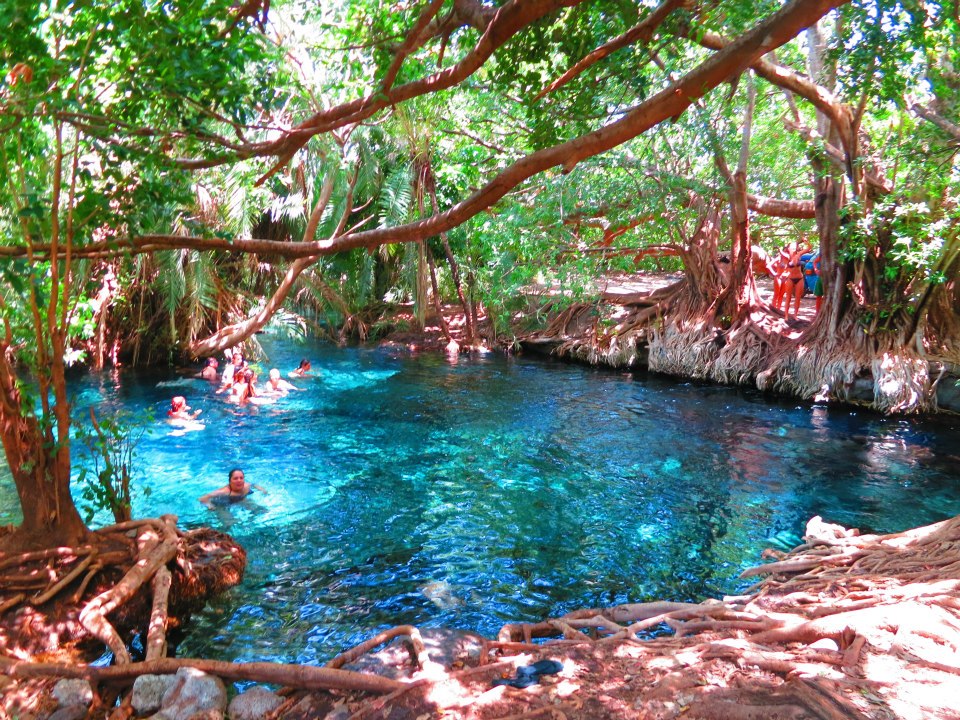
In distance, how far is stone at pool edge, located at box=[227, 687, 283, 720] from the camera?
4.13 meters

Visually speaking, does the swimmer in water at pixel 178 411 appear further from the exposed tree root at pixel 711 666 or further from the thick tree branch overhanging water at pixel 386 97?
the exposed tree root at pixel 711 666

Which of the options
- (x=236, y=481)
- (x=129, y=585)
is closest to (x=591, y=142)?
(x=129, y=585)

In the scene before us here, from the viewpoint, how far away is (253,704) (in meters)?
4.21

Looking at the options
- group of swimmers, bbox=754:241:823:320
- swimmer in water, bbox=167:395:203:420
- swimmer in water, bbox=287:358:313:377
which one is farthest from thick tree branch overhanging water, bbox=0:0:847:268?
group of swimmers, bbox=754:241:823:320

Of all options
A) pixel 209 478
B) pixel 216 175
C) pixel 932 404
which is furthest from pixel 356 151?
pixel 932 404

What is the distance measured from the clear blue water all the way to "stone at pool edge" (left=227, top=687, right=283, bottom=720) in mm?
1208

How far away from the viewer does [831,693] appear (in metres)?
3.02

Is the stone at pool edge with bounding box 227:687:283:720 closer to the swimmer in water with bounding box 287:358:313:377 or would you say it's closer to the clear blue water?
the clear blue water

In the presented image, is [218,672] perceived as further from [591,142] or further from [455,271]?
[455,271]

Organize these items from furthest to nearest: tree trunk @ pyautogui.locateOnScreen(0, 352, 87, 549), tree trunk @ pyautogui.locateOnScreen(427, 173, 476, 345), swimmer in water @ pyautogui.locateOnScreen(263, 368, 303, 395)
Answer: tree trunk @ pyautogui.locateOnScreen(427, 173, 476, 345) < swimmer in water @ pyautogui.locateOnScreen(263, 368, 303, 395) < tree trunk @ pyautogui.locateOnScreen(0, 352, 87, 549)

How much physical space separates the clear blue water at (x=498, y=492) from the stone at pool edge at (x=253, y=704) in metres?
1.21

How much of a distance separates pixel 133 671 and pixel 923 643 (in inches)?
175

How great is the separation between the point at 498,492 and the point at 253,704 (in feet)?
18.6

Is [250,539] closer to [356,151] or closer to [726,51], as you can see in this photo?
[726,51]
